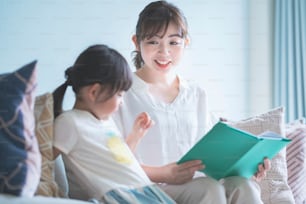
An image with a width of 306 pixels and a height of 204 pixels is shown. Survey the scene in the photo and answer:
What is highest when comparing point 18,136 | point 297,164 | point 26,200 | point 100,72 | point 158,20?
point 158,20

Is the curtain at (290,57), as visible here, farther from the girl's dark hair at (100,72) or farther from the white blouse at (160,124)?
the girl's dark hair at (100,72)

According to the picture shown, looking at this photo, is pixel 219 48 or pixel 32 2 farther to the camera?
pixel 219 48

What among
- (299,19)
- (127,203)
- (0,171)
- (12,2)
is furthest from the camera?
(299,19)

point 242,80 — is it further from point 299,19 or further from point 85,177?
point 85,177

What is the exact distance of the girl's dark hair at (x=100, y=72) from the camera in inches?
49.5

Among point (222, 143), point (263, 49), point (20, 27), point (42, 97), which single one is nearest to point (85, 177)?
point (42, 97)

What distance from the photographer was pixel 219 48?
2346mm

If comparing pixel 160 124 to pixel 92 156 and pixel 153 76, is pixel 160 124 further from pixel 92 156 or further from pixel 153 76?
pixel 92 156

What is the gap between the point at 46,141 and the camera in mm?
1187

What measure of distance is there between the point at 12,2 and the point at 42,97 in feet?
2.52

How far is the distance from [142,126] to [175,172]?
0.52 feet

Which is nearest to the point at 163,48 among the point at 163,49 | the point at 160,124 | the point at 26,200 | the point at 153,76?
the point at 163,49

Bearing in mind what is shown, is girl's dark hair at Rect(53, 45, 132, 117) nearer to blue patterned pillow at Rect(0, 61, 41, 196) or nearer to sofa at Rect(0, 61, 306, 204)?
sofa at Rect(0, 61, 306, 204)

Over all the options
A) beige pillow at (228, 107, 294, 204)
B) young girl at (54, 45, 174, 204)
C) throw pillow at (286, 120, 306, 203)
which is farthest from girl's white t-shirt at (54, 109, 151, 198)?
throw pillow at (286, 120, 306, 203)
